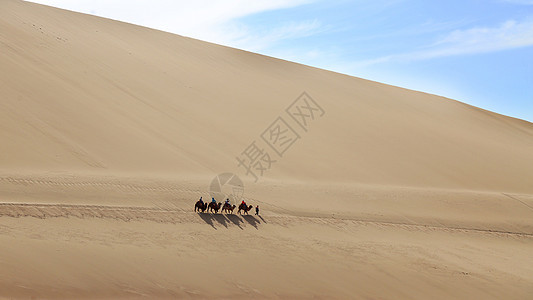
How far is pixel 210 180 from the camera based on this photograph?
1605 centimetres

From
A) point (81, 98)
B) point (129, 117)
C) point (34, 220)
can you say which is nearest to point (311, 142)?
point (129, 117)

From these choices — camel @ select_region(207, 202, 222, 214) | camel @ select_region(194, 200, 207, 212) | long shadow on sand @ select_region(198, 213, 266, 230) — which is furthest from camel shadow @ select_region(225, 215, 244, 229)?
camel @ select_region(194, 200, 207, 212)

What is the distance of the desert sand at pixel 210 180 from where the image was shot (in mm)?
10688

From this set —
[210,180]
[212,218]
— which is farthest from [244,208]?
[210,180]

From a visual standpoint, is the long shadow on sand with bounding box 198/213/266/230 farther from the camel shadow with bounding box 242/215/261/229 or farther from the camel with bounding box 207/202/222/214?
the camel with bounding box 207/202/222/214

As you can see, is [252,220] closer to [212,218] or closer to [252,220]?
[252,220]

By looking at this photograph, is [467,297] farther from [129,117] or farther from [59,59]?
[59,59]

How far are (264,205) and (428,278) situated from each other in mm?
4896

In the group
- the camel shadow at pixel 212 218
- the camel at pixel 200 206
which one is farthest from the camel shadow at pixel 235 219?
the camel at pixel 200 206

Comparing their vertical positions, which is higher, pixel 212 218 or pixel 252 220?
pixel 252 220

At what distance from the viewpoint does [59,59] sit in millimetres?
21078

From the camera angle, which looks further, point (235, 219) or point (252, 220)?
point (252, 220)

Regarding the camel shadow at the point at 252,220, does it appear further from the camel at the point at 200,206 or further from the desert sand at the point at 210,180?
the camel at the point at 200,206

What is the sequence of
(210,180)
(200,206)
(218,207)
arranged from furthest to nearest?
(210,180) → (218,207) → (200,206)
